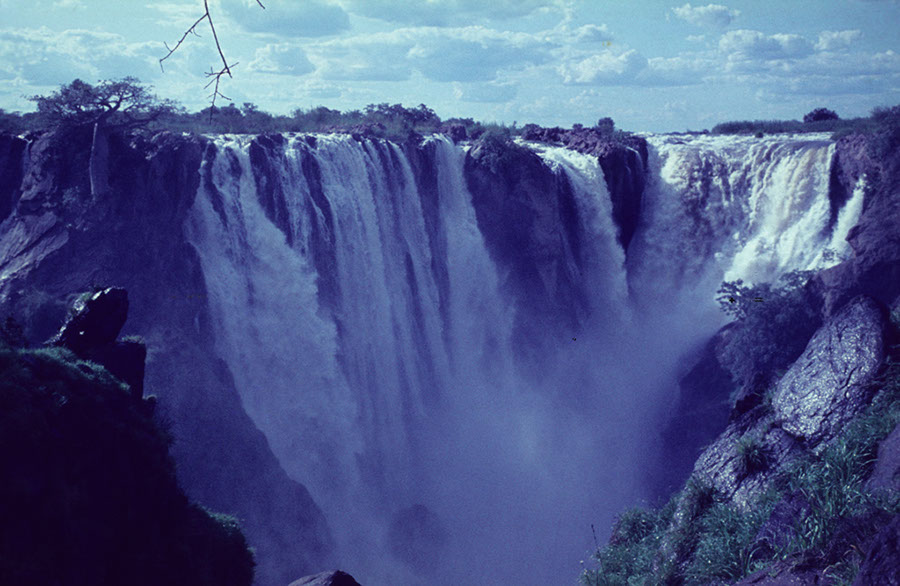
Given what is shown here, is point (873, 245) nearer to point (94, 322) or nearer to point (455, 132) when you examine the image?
point (455, 132)

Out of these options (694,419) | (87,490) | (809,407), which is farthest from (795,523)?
(694,419)

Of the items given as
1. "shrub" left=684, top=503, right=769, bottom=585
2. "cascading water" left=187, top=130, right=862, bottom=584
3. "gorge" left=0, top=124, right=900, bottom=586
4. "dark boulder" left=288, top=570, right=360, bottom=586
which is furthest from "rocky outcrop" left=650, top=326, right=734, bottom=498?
"dark boulder" left=288, top=570, right=360, bottom=586

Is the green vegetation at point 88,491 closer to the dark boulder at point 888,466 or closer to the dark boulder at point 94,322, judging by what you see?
the dark boulder at point 94,322

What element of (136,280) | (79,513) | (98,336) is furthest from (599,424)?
(79,513)

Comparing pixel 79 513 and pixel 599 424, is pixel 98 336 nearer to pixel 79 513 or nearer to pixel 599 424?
pixel 79 513

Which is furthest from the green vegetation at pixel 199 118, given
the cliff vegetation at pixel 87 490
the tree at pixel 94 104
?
the cliff vegetation at pixel 87 490
